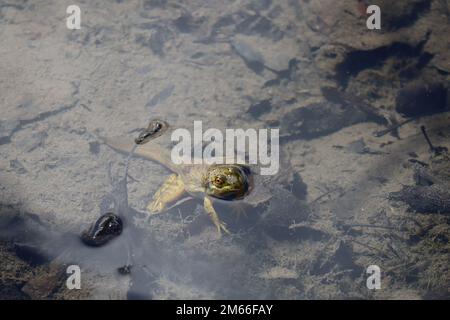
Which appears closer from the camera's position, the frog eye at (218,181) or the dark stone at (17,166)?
the frog eye at (218,181)

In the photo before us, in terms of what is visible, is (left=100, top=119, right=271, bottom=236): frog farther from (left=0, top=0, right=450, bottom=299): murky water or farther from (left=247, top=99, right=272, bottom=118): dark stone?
(left=247, top=99, right=272, bottom=118): dark stone

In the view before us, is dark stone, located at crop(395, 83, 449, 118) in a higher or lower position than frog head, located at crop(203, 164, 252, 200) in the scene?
higher

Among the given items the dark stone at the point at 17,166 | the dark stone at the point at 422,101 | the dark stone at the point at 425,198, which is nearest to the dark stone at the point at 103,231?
the dark stone at the point at 17,166

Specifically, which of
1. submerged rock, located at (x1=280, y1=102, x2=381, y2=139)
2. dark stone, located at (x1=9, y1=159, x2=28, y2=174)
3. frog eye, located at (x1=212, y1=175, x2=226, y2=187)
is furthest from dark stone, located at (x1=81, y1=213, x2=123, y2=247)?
submerged rock, located at (x1=280, y1=102, x2=381, y2=139)

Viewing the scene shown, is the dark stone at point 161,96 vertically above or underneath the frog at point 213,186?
above

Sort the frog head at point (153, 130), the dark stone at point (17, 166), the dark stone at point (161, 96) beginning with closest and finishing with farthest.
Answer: the dark stone at point (17, 166)
the frog head at point (153, 130)
the dark stone at point (161, 96)

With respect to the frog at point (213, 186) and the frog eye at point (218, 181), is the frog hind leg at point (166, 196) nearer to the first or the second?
the frog at point (213, 186)
